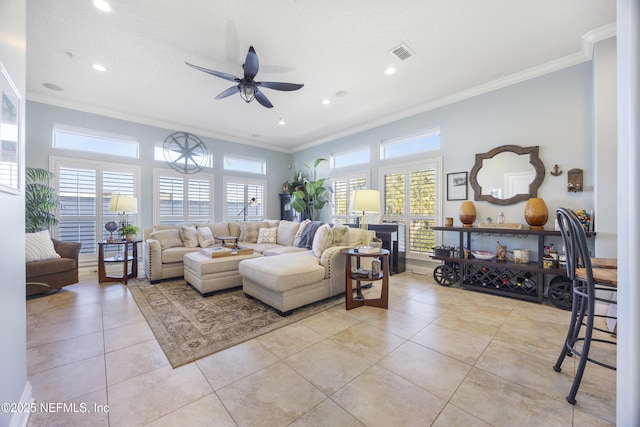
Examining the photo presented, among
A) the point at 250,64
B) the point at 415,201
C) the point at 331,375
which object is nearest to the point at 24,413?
the point at 331,375

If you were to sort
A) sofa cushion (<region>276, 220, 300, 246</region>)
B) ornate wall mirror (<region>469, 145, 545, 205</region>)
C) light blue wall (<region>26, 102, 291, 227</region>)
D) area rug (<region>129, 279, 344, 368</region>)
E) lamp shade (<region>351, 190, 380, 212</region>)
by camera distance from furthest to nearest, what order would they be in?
sofa cushion (<region>276, 220, 300, 246</region>), light blue wall (<region>26, 102, 291, 227</region>), ornate wall mirror (<region>469, 145, 545, 205</region>), lamp shade (<region>351, 190, 380, 212</region>), area rug (<region>129, 279, 344, 368</region>)

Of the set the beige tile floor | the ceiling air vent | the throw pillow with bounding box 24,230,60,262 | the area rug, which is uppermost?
the ceiling air vent

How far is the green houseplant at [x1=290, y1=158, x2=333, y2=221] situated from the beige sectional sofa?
1.12 m

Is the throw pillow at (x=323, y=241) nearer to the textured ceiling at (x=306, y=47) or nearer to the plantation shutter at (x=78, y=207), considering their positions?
the textured ceiling at (x=306, y=47)

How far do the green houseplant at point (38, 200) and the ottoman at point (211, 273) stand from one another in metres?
2.47

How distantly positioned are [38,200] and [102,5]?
10.9ft

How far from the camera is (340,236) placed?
11.4 feet

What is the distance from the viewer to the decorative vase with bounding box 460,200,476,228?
3711 millimetres

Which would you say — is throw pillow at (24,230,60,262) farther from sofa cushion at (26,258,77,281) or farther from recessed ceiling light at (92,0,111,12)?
recessed ceiling light at (92,0,111,12)

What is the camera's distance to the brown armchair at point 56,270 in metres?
3.16

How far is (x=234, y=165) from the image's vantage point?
652cm

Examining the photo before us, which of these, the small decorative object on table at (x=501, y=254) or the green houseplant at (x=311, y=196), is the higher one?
the green houseplant at (x=311, y=196)

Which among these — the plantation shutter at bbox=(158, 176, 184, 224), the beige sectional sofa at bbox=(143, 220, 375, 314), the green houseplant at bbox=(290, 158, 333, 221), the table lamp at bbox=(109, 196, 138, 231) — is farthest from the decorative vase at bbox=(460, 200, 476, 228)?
the plantation shutter at bbox=(158, 176, 184, 224)

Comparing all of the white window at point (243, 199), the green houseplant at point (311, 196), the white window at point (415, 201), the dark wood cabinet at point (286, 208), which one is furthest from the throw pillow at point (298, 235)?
the dark wood cabinet at point (286, 208)
